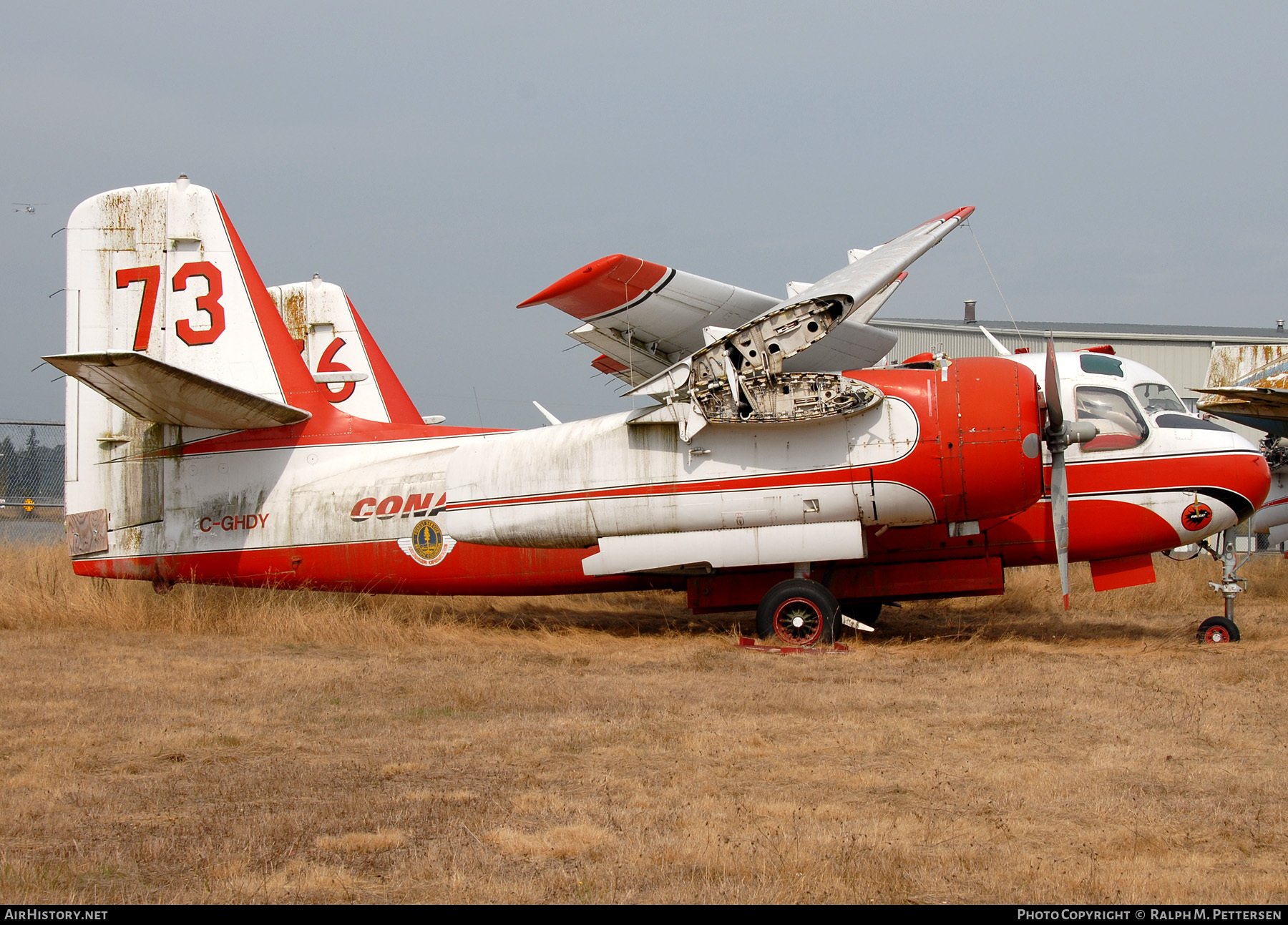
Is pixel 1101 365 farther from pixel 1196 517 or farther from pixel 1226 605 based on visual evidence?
pixel 1226 605

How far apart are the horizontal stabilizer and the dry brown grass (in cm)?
256

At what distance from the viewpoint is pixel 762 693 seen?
29.0ft

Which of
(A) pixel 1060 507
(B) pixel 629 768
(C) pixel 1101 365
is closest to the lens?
(B) pixel 629 768

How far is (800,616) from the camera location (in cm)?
1152

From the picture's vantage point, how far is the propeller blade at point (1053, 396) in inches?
417

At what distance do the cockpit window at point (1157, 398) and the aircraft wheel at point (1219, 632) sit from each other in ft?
7.79

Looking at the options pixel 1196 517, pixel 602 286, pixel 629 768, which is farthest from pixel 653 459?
pixel 1196 517

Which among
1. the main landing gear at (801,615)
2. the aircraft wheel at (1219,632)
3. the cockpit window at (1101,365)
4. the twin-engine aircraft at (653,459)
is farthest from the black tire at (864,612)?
the cockpit window at (1101,365)

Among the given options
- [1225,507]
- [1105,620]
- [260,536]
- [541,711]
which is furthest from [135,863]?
[1105,620]

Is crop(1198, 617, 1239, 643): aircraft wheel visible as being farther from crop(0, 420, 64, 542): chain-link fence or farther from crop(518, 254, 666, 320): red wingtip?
crop(0, 420, 64, 542): chain-link fence

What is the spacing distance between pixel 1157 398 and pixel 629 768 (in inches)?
341

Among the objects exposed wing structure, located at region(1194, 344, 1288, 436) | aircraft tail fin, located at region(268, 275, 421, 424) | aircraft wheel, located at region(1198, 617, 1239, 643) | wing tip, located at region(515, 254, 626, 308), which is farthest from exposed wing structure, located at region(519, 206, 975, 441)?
exposed wing structure, located at region(1194, 344, 1288, 436)

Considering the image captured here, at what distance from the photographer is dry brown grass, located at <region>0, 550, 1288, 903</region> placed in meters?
4.43

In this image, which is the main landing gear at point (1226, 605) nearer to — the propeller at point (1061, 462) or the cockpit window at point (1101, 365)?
the propeller at point (1061, 462)
